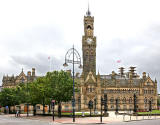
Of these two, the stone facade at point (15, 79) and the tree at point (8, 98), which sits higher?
the stone facade at point (15, 79)

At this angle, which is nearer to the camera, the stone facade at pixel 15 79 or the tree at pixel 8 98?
the tree at pixel 8 98

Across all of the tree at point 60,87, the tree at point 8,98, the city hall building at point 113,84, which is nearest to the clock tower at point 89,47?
the city hall building at point 113,84

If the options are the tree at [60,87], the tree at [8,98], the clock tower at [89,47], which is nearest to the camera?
the tree at [60,87]

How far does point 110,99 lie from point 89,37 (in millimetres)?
27176

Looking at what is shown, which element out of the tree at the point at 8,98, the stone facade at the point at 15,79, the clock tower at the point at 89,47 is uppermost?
the clock tower at the point at 89,47

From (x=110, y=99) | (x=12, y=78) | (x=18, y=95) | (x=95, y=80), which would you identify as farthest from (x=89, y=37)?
(x=18, y=95)

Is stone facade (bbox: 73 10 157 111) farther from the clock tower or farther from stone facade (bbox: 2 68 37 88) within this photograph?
stone facade (bbox: 2 68 37 88)

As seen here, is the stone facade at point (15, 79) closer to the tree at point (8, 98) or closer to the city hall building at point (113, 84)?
the city hall building at point (113, 84)

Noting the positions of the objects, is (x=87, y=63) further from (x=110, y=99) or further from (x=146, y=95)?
(x=146, y=95)

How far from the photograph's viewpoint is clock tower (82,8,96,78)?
11350 centimetres

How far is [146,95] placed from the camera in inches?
4540

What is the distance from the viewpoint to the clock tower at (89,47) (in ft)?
372

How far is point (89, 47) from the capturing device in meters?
116

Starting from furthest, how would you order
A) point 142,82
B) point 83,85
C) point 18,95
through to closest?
point 142,82
point 83,85
point 18,95
